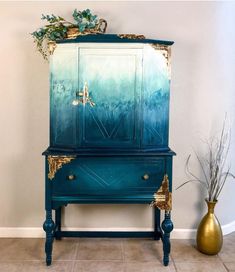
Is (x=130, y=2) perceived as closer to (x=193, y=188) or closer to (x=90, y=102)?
(x=90, y=102)

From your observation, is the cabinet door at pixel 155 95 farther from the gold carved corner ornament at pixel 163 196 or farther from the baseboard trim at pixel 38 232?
the baseboard trim at pixel 38 232

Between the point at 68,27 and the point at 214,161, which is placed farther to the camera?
the point at 214,161

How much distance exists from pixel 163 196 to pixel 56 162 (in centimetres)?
78

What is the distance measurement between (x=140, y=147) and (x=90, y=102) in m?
0.47

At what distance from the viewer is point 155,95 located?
2.59 metres

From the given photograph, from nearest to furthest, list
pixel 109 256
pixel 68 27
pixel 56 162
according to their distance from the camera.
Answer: pixel 56 162
pixel 68 27
pixel 109 256

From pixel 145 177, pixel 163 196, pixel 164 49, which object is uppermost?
pixel 164 49

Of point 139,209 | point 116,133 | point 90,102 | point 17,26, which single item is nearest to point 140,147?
point 116,133

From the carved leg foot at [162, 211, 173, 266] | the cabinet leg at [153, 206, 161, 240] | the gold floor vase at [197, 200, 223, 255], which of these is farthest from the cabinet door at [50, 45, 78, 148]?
the gold floor vase at [197, 200, 223, 255]

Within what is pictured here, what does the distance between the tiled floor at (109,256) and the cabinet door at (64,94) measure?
864 millimetres

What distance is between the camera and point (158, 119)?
2605 millimetres

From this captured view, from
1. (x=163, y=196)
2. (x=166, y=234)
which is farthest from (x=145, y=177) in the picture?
(x=166, y=234)

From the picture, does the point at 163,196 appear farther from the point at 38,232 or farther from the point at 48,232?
the point at 38,232

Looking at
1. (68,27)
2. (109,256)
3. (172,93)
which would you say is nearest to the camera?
(68,27)
